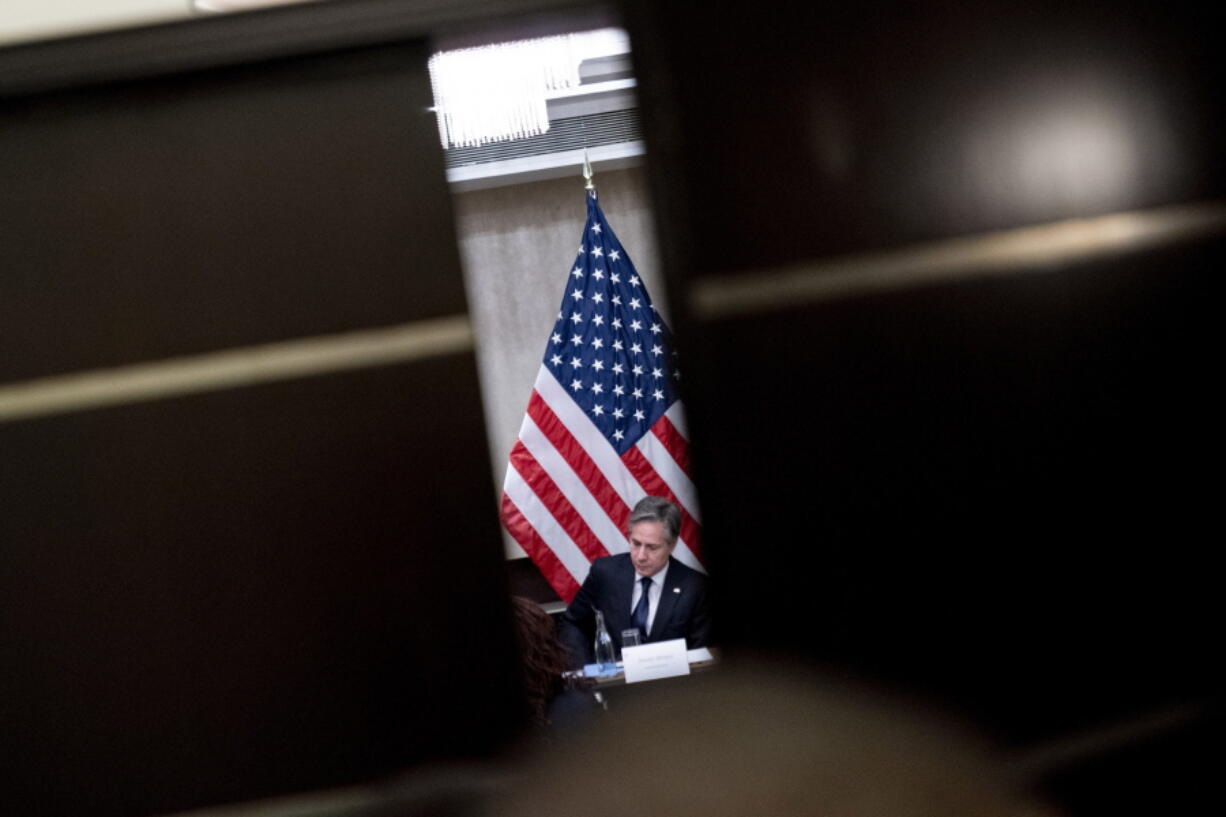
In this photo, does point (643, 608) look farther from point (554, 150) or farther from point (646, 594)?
point (554, 150)

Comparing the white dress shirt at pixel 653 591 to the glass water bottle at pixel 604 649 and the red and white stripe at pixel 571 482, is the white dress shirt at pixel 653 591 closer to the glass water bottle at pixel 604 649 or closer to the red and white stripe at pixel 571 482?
the glass water bottle at pixel 604 649

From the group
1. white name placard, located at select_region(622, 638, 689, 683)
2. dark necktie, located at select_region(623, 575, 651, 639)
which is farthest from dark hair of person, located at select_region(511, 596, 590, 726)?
dark necktie, located at select_region(623, 575, 651, 639)

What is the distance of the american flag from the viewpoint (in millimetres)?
4047

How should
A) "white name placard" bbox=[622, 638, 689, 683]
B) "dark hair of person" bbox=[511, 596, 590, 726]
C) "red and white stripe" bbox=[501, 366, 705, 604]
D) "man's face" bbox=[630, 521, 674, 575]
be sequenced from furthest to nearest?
1. "red and white stripe" bbox=[501, 366, 705, 604]
2. "man's face" bbox=[630, 521, 674, 575]
3. "white name placard" bbox=[622, 638, 689, 683]
4. "dark hair of person" bbox=[511, 596, 590, 726]

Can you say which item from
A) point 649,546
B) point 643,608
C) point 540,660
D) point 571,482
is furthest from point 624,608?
point 571,482

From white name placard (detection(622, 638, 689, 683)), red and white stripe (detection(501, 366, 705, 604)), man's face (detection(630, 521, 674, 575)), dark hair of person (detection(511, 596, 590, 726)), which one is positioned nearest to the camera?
dark hair of person (detection(511, 596, 590, 726))

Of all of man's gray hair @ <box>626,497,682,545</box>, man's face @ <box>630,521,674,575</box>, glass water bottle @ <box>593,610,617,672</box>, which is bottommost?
glass water bottle @ <box>593,610,617,672</box>

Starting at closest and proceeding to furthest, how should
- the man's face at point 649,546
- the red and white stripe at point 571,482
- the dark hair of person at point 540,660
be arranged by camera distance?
the dark hair of person at point 540,660
the man's face at point 649,546
the red and white stripe at point 571,482

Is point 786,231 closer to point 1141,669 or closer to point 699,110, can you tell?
point 699,110

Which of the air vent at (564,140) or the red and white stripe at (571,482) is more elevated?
the air vent at (564,140)

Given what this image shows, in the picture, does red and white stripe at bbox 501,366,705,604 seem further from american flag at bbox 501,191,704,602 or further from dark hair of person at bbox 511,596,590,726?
dark hair of person at bbox 511,596,590,726

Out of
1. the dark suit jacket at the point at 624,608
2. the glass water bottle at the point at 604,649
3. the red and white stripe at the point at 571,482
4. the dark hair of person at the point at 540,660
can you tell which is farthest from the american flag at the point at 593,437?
the dark hair of person at the point at 540,660

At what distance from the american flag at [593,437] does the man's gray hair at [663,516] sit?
2.41 feet

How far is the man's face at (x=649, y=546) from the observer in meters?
3.20
